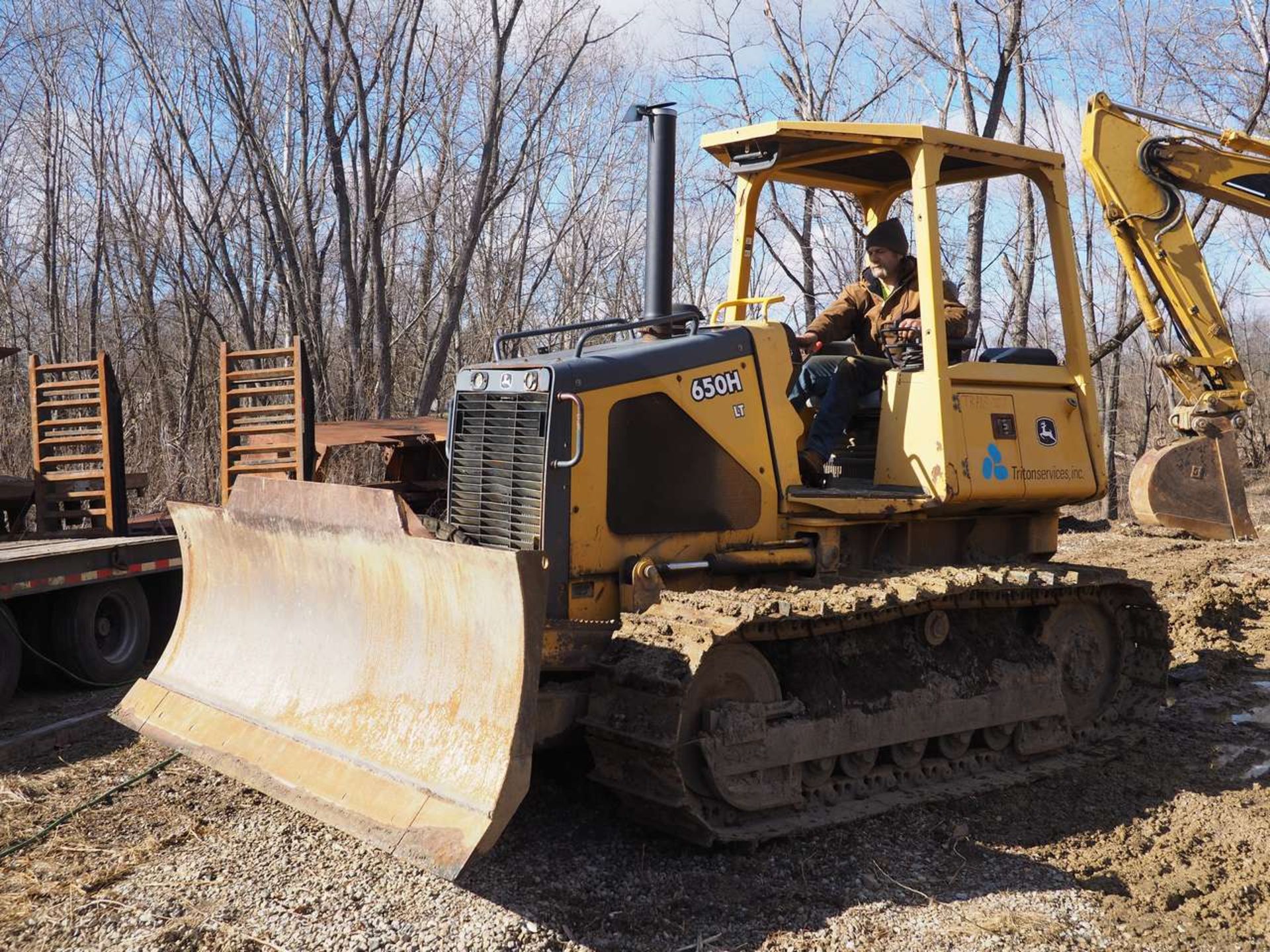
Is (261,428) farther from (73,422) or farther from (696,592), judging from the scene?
(696,592)

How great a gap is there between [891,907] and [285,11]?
41.6 ft

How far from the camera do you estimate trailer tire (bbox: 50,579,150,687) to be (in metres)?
7.88

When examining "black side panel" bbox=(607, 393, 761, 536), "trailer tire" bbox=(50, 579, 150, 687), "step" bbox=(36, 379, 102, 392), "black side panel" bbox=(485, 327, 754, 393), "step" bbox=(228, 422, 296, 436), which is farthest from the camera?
"step" bbox=(36, 379, 102, 392)

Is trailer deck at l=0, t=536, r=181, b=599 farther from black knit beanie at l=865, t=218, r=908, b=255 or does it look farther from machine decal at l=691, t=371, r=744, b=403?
black knit beanie at l=865, t=218, r=908, b=255

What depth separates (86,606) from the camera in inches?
312

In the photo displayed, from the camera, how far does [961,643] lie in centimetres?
574

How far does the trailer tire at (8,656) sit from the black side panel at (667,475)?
4483 millimetres

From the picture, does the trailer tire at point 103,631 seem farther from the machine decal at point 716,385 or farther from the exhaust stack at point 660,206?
the machine decal at point 716,385

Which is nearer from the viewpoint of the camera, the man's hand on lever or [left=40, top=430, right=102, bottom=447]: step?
the man's hand on lever

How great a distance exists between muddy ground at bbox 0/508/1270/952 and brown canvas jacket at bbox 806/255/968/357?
7.69 ft

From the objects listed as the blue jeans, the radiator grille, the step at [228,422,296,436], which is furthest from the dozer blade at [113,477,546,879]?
the step at [228,422,296,436]

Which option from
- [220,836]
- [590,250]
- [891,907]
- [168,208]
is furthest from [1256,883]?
[590,250]

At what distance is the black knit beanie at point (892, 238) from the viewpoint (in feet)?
19.7

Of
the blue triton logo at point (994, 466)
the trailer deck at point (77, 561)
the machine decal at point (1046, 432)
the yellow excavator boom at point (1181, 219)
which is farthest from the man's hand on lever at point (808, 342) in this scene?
the yellow excavator boom at point (1181, 219)
